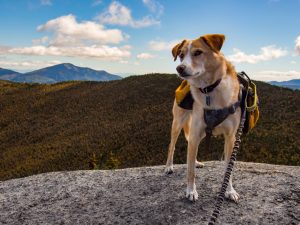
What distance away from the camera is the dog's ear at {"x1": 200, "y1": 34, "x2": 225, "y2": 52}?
5.42 m

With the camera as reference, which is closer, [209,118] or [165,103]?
[209,118]

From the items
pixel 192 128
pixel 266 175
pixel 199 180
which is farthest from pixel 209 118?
pixel 266 175

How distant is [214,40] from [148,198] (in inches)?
127

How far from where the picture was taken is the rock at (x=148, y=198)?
5777 millimetres

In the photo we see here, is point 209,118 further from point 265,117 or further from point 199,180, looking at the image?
point 265,117

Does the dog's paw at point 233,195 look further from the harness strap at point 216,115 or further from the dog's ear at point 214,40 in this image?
the dog's ear at point 214,40

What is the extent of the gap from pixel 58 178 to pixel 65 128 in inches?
1942

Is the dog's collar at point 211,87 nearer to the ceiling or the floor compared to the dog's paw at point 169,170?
nearer to the ceiling

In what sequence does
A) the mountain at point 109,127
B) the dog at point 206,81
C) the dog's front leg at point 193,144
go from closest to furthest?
the dog at point 206,81, the dog's front leg at point 193,144, the mountain at point 109,127

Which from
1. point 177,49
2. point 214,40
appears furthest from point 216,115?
point 177,49

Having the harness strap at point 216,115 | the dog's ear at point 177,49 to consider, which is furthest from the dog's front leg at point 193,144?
the dog's ear at point 177,49

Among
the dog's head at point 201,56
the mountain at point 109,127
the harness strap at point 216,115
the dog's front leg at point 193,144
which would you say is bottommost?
the mountain at point 109,127

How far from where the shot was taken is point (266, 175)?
7484 millimetres

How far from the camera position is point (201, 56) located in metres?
5.35
